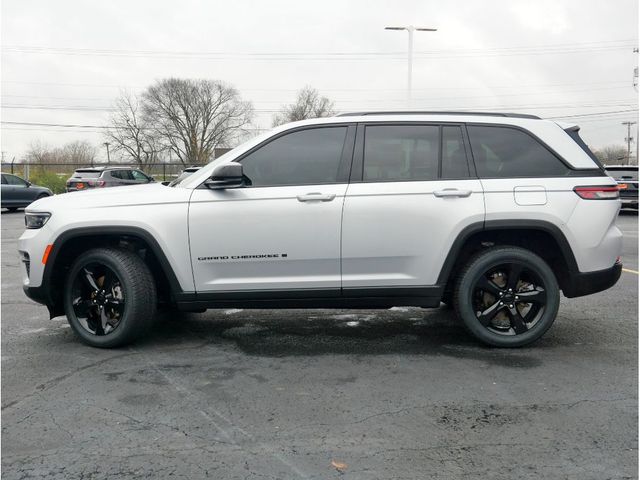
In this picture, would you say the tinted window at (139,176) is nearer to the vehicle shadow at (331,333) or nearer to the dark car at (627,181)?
the dark car at (627,181)

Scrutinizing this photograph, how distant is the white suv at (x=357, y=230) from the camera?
435cm

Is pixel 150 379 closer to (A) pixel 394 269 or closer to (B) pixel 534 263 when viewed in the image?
(A) pixel 394 269

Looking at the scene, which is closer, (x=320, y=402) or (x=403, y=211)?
(x=320, y=402)

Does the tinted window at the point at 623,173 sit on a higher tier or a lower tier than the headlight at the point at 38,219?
higher

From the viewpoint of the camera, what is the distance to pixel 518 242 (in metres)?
4.62

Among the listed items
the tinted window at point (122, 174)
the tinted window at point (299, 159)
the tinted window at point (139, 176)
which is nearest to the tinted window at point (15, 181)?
the tinted window at point (122, 174)

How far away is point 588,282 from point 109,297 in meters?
3.77

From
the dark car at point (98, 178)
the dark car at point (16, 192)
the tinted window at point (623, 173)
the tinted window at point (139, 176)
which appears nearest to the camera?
the tinted window at point (623, 173)

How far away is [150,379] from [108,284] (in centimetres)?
106

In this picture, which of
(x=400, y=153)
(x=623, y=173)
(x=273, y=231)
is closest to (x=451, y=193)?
(x=400, y=153)

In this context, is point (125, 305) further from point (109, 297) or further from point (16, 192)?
point (16, 192)

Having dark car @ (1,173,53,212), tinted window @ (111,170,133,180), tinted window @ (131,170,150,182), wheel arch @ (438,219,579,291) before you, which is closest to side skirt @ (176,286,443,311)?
wheel arch @ (438,219,579,291)

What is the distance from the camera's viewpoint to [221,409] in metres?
3.37

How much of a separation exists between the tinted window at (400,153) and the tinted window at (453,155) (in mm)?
64
